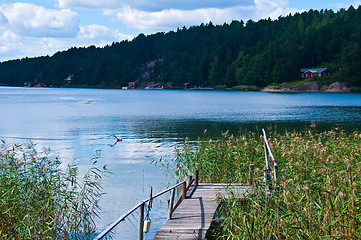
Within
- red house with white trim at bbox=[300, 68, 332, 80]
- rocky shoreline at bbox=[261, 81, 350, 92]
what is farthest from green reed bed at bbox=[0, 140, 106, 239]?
red house with white trim at bbox=[300, 68, 332, 80]

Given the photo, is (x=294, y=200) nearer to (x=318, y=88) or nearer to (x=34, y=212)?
(x=34, y=212)

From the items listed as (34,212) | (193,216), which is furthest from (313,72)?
(34,212)

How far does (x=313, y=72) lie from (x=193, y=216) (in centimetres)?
14338

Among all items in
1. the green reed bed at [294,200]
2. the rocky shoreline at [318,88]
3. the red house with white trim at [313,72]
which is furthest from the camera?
the red house with white trim at [313,72]

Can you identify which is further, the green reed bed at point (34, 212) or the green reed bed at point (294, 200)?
the green reed bed at point (34, 212)

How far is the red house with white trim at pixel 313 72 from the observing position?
468ft

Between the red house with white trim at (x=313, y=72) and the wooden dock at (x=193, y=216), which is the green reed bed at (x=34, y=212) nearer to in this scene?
the wooden dock at (x=193, y=216)

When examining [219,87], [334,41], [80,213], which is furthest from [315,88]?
[80,213]

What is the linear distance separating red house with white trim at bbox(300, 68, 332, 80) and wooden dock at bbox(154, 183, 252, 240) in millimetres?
139780

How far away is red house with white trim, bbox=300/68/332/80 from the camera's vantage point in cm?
14262

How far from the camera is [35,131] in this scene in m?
37.4

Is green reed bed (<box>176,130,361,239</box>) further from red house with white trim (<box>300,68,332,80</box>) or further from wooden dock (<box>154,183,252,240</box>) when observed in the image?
red house with white trim (<box>300,68,332,80</box>)

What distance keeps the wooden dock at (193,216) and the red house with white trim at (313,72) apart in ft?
459

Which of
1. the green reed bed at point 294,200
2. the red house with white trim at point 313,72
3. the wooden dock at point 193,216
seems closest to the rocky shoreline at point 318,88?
the red house with white trim at point 313,72
